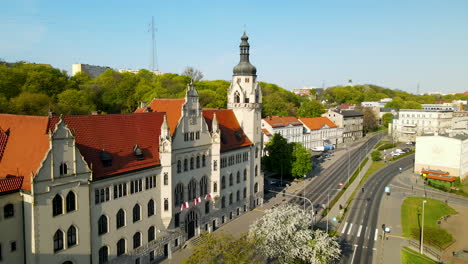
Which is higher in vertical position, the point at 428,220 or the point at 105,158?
the point at 105,158

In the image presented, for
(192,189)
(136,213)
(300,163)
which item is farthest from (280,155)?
(136,213)

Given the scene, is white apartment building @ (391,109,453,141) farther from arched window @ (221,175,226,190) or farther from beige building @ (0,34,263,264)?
arched window @ (221,175,226,190)

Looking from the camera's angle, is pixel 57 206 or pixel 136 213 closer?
pixel 57 206

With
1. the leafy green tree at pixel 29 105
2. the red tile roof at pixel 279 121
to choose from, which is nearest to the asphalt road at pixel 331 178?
the red tile roof at pixel 279 121

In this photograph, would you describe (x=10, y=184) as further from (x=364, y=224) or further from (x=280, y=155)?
(x=280, y=155)

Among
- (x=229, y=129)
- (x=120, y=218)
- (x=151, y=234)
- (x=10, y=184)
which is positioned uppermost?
(x=229, y=129)

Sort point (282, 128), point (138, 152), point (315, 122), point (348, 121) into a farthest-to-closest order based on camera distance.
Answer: point (348, 121)
point (315, 122)
point (282, 128)
point (138, 152)

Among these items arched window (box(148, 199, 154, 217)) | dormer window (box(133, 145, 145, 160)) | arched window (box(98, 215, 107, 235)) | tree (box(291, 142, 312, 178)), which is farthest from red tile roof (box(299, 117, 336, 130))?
arched window (box(98, 215, 107, 235))

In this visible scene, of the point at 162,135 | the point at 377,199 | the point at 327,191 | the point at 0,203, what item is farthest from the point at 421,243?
the point at 0,203
